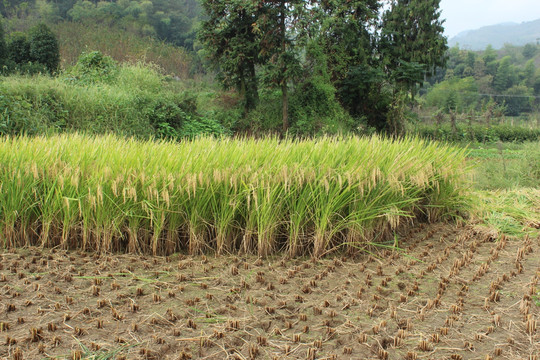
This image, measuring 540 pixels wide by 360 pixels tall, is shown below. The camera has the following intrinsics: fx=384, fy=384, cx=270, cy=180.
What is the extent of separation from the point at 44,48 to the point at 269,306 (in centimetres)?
1470

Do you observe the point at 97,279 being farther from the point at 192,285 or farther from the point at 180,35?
the point at 180,35

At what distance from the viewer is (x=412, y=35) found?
51.1 feet

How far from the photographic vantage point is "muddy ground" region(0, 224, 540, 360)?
148 cm

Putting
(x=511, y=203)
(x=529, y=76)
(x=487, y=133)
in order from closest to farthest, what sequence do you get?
(x=511, y=203), (x=487, y=133), (x=529, y=76)

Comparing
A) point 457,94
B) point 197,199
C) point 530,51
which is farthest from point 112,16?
point 530,51

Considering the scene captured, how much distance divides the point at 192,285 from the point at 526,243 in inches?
93.9

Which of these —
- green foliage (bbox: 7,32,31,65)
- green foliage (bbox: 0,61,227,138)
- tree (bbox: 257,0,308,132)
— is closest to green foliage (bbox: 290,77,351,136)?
tree (bbox: 257,0,308,132)

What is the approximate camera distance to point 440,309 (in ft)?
5.93

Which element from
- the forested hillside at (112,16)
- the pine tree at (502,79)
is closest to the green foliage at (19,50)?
the forested hillside at (112,16)

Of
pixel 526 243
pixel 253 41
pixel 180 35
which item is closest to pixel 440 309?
pixel 526 243

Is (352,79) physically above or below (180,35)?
below

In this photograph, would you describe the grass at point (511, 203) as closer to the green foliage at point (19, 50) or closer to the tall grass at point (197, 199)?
the tall grass at point (197, 199)

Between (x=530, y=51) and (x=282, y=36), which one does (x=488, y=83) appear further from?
(x=530, y=51)

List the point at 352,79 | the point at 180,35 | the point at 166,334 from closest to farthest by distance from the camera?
the point at 166,334 → the point at 352,79 → the point at 180,35
